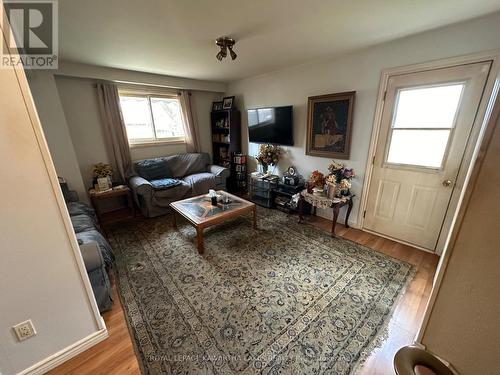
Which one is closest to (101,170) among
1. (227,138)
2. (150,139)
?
(150,139)

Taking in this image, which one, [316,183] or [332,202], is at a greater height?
[316,183]

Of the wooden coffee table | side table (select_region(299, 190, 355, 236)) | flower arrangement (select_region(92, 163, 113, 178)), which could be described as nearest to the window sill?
flower arrangement (select_region(92, 163, 113, 178))

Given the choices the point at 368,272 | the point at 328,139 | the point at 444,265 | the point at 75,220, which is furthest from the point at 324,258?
the point at 75,220

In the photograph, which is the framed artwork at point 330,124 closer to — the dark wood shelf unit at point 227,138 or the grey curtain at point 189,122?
the dark wood shelf unit at point 227,138

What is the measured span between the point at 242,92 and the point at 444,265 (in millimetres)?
4051

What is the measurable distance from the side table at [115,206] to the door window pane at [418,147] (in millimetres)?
3833

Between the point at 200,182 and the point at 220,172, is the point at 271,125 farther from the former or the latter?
the point at 200,182

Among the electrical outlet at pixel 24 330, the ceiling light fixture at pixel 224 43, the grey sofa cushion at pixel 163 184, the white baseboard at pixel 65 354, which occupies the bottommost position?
the white baseboard at pixel 65 354

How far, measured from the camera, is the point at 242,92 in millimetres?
4156

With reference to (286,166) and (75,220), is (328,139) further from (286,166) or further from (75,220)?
(75,220)

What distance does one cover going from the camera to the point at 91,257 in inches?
59.2

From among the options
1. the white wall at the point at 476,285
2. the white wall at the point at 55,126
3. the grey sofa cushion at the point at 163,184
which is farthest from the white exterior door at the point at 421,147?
the white wall at the point at 55,126

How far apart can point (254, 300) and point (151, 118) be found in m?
3.76

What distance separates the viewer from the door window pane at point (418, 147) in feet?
6.94
